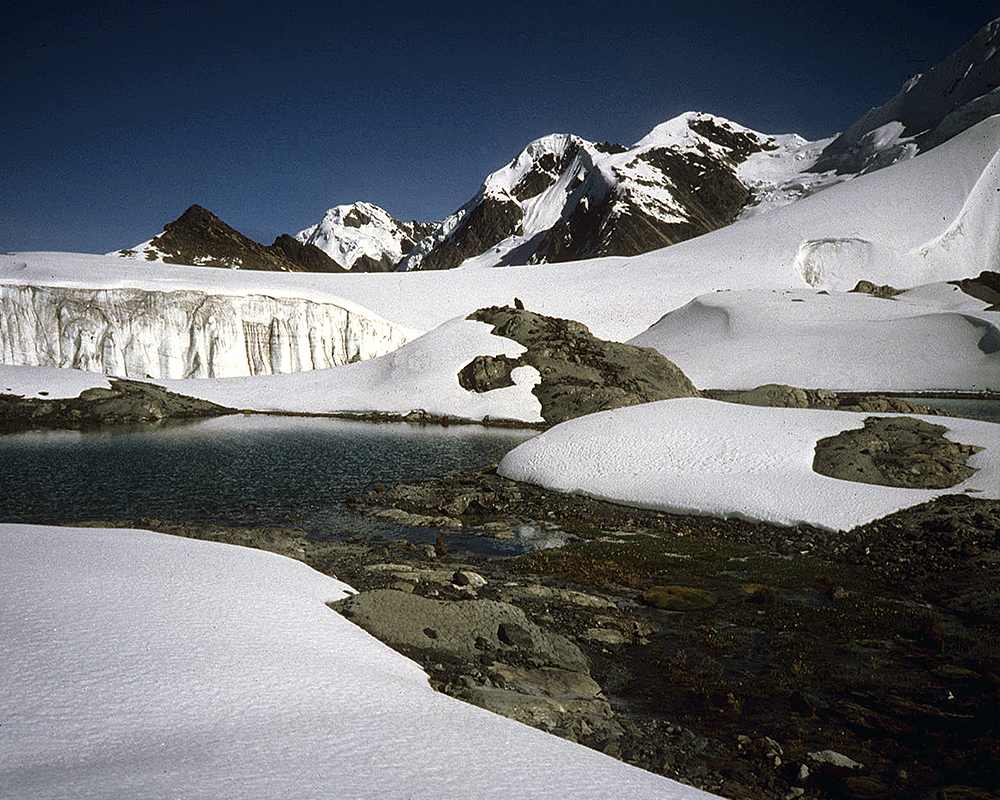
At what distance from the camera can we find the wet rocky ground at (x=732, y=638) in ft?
25.5

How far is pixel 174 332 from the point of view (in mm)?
59562

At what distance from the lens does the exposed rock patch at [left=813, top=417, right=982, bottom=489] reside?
66.3 feet

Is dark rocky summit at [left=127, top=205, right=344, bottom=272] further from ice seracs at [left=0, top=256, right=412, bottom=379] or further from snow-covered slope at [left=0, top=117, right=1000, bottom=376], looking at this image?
ice seracs at [left=0, top=256, right=412, bottom=379]

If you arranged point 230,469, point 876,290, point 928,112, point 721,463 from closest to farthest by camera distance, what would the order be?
point 721,463
point 230,469
point 876,290
point 928,112

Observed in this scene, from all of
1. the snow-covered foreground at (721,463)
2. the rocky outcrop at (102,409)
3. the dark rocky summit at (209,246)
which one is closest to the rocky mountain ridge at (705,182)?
the dark rocky summit at (209,246)

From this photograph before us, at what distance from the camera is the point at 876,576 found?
48.0 ft

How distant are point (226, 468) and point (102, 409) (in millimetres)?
23780

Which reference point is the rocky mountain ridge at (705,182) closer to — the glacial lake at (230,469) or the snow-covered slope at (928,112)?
the snow-covered slope at (928,112)

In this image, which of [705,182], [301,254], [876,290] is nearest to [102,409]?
[876,290]

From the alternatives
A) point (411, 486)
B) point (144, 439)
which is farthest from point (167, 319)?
point (411, 486)

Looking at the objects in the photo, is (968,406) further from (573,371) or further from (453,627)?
(453,627)

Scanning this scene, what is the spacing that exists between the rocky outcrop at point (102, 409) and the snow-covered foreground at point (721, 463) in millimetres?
32640

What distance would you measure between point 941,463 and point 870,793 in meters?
17.2

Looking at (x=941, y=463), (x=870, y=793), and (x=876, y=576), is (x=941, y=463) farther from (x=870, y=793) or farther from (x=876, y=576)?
(x=870, y=793)
